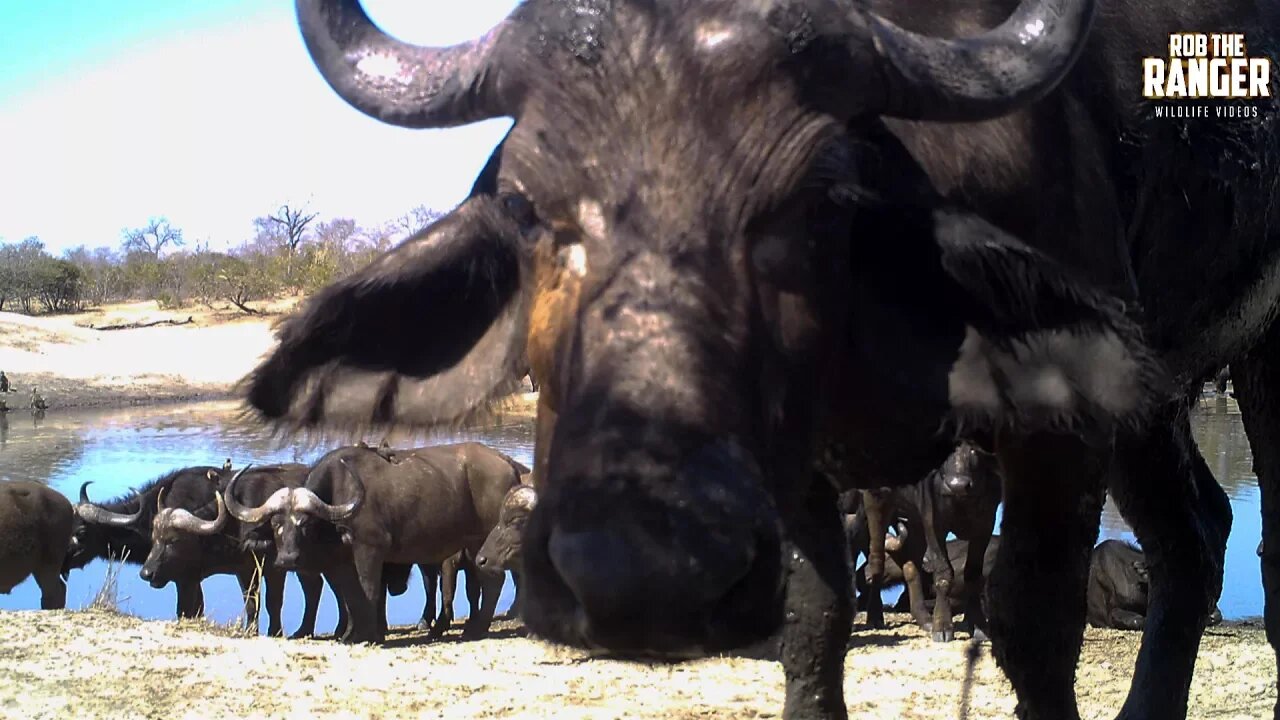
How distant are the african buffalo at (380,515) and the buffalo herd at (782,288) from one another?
33.4 feet

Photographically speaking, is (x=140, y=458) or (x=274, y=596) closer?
(x=274, y=596)

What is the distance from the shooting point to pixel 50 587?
1417 centimetres

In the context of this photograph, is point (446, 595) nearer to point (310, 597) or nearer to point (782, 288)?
point (310, 597)

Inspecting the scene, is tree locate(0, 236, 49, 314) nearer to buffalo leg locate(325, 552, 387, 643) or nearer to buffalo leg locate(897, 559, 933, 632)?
buffalo leg locate(325, 552, 387, 643)

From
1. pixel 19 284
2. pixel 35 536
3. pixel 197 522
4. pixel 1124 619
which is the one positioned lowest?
pixel 1124 619

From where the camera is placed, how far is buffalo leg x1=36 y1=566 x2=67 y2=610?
14.0 m

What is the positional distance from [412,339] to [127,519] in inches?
585

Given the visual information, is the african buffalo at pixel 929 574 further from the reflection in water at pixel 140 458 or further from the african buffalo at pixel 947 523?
the reflection in water at pixel 140 458

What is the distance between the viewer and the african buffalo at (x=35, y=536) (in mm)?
13430

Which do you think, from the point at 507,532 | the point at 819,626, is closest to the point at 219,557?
the point at 507,532

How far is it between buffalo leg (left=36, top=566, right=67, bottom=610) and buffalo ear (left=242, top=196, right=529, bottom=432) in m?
13.1

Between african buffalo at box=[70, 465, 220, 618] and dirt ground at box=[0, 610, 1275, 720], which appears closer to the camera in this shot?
dirt ground at box=[0, 610, 1275, 720]

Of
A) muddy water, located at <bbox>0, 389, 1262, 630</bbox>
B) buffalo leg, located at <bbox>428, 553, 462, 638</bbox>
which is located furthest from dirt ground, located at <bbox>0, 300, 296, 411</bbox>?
buffalo leg, located at <bbox>428, 553, 462, 638</bbox>

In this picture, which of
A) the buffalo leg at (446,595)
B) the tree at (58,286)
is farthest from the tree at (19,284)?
the buffalo leg at (446,595)
